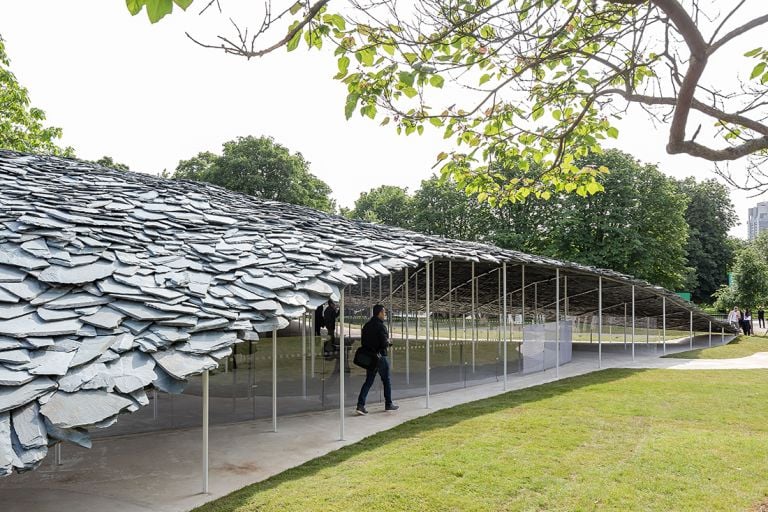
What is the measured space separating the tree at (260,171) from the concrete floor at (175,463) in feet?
86.7

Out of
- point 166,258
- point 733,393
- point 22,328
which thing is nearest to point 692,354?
point 733,393

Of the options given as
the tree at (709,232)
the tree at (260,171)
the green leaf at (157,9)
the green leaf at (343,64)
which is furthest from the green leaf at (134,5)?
the tree at (709,232)

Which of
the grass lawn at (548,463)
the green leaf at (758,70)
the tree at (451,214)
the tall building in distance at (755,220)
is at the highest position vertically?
the tall building in distance at (755,220)

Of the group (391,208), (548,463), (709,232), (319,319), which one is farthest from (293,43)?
(709,232)

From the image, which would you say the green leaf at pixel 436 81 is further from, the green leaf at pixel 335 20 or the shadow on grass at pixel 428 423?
the shadow on grass at pixel 428 423

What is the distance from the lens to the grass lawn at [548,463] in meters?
5.73

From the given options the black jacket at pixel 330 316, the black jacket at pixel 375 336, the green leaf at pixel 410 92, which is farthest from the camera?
the black jacket at pixel 330 316

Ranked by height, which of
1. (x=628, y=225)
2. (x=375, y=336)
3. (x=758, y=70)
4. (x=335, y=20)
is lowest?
(x=375, y=336)

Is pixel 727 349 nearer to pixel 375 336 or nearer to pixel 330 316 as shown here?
pixel 330 316

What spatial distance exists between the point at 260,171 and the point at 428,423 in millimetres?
29046

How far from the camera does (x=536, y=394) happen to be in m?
12.2

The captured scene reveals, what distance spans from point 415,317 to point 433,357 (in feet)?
8.72

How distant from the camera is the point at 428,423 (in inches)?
368

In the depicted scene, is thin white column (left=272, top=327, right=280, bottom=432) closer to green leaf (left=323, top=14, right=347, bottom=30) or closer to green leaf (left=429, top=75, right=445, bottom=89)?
green leaf (left=429, top=75, right=445, bottom=89)
